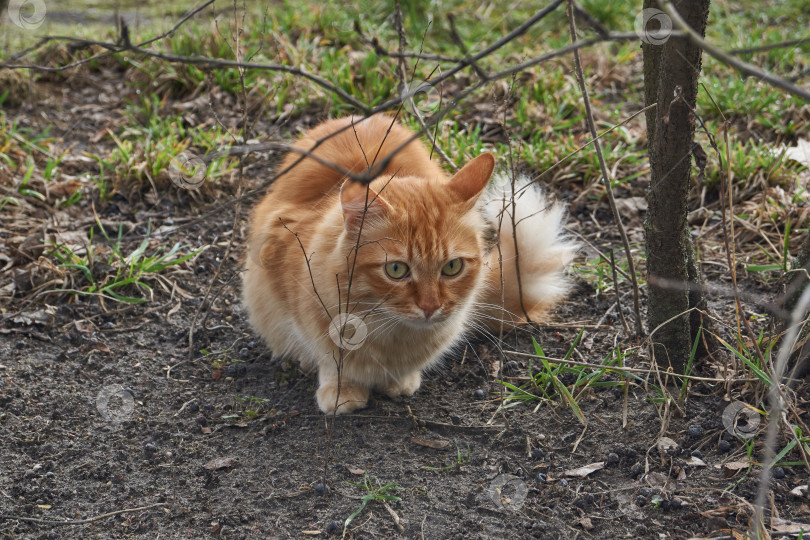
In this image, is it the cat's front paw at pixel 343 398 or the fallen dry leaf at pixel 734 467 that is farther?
the cat's front paw at pixel 343 398

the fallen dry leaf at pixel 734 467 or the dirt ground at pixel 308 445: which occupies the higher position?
the fallen dry leaf at pixel 734 467

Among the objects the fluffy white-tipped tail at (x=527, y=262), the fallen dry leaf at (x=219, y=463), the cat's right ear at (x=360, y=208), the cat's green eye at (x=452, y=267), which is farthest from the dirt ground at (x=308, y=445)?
the cat's right ear at (x=360, y=208)

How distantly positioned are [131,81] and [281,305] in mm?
Result: 3117

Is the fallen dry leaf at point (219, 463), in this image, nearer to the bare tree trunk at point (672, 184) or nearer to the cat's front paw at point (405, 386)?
the cat's front paw at point (405, 386)

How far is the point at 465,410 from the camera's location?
2.77m

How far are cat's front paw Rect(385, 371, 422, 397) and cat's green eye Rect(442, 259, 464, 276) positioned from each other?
517mm

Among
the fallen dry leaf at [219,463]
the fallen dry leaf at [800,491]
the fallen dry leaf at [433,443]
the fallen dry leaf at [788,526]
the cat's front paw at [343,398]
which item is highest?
the fallen dry leaf at [800,491]

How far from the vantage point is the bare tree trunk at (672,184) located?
84.4 inches

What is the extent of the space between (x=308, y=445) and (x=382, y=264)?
72 centimetres

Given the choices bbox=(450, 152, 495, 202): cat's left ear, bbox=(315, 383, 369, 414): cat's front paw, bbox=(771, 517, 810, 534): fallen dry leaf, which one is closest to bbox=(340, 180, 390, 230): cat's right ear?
bbox=(450, 152, 495, 202): cat's left ear

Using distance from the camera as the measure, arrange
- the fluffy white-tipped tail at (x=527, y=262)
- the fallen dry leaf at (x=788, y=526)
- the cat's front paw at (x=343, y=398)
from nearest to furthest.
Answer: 1. the fallen dry leaf at (x=788, y=526)
2. the cat's front paw at (x=343, y=398)
3. the fluffy white-tipped tail at (x=527, y=262)

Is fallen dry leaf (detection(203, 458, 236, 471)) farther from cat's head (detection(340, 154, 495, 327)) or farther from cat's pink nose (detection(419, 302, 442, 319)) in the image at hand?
cat's pink nose (detection(419, 302, 442, 319))

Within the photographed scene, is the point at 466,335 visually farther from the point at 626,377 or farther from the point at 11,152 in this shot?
the point at 11,152

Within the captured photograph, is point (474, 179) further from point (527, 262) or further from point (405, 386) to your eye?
point (405, 386)
